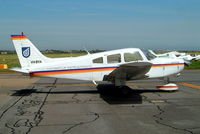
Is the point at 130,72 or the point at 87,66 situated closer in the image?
the point at 130,72

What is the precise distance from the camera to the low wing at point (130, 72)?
8.80m

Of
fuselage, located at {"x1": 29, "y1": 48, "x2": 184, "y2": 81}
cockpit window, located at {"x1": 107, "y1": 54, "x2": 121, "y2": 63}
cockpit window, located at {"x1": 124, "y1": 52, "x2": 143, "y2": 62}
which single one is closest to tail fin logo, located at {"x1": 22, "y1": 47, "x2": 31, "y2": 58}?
fuselage, located at {"x1": 29, "y1": 48, "x2": 184, "y2": 81}

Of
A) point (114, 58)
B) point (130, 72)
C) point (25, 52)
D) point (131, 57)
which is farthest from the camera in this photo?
point (25, 52)

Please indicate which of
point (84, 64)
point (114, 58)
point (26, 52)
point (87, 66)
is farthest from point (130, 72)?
point (26, 52)

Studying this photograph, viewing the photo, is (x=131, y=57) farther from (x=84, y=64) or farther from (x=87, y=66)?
(x=84, y=64)

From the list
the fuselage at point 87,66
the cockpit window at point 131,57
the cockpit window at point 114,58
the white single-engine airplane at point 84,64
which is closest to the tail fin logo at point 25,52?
the white single-engine airplane at point 84,64

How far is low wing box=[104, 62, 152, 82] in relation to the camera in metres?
8.80

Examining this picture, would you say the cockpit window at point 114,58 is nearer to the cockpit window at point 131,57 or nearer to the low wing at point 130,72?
the cockpit window at point 131,57

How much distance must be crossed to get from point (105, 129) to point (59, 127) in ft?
3.87

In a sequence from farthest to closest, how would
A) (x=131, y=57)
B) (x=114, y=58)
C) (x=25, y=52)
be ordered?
(x=25, y=52)
(x=114, y=58)
(x=131, y=57)

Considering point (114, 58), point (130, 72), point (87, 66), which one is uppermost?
point (114, 58)

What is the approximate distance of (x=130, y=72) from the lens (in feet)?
31.3

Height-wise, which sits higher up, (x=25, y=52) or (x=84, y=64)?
(x=25, y=52)

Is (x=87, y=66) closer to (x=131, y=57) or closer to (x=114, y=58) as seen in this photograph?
(x=114, y=58)
